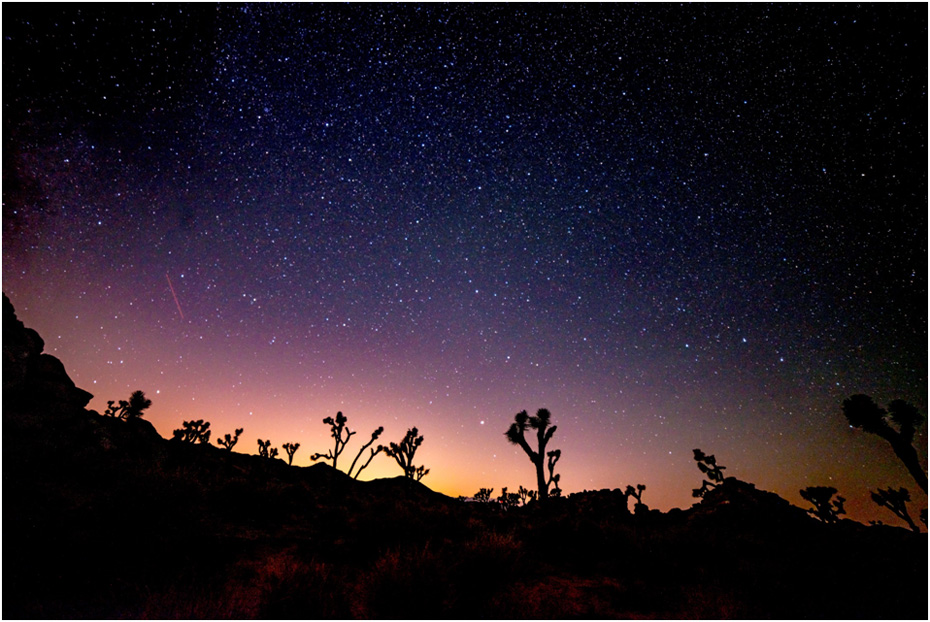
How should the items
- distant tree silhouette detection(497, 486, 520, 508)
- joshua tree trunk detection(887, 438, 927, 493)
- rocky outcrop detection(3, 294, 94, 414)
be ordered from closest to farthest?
rocky outcrop detection(3, 294, 94, 414)
joshua tree trunk detection(887, 438, 927, 493)
distant tree silhouette detection(497, 486, 520, 508)

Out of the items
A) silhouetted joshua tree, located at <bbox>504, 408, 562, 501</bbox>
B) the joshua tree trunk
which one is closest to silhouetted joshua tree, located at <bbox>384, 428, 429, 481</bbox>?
silhouetted joshua tree, located at <bbox>504, 408, 562, 501</bbox>

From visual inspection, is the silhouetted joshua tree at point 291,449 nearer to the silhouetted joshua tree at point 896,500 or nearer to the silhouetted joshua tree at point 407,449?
the silhouetted joshua tree at point 407,449

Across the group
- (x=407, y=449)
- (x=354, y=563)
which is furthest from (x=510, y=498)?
(x=354, y=563)

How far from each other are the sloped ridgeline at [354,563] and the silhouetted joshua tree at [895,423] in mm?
8675

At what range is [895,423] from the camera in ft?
47.8

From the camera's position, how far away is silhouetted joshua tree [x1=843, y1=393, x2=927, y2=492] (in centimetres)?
1383

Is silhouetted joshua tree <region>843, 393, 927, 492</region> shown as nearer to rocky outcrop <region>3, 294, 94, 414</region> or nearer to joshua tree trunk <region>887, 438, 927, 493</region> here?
joshua tree trunk <region>887, 438, 927, 493</region>

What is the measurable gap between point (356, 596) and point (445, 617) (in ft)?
4.34

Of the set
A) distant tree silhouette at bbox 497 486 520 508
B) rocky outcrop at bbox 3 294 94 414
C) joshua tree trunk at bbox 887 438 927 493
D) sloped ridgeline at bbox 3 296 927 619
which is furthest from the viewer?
distant tree silhouette at bbox 497 486 520 508

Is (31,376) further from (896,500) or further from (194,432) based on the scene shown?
(896,500)

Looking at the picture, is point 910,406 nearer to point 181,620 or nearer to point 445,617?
point 445,617

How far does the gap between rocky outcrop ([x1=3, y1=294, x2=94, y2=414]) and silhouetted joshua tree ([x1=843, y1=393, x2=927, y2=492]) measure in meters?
30.8

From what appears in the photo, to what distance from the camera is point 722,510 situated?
15.1 meters

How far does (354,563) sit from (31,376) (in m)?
15.8
